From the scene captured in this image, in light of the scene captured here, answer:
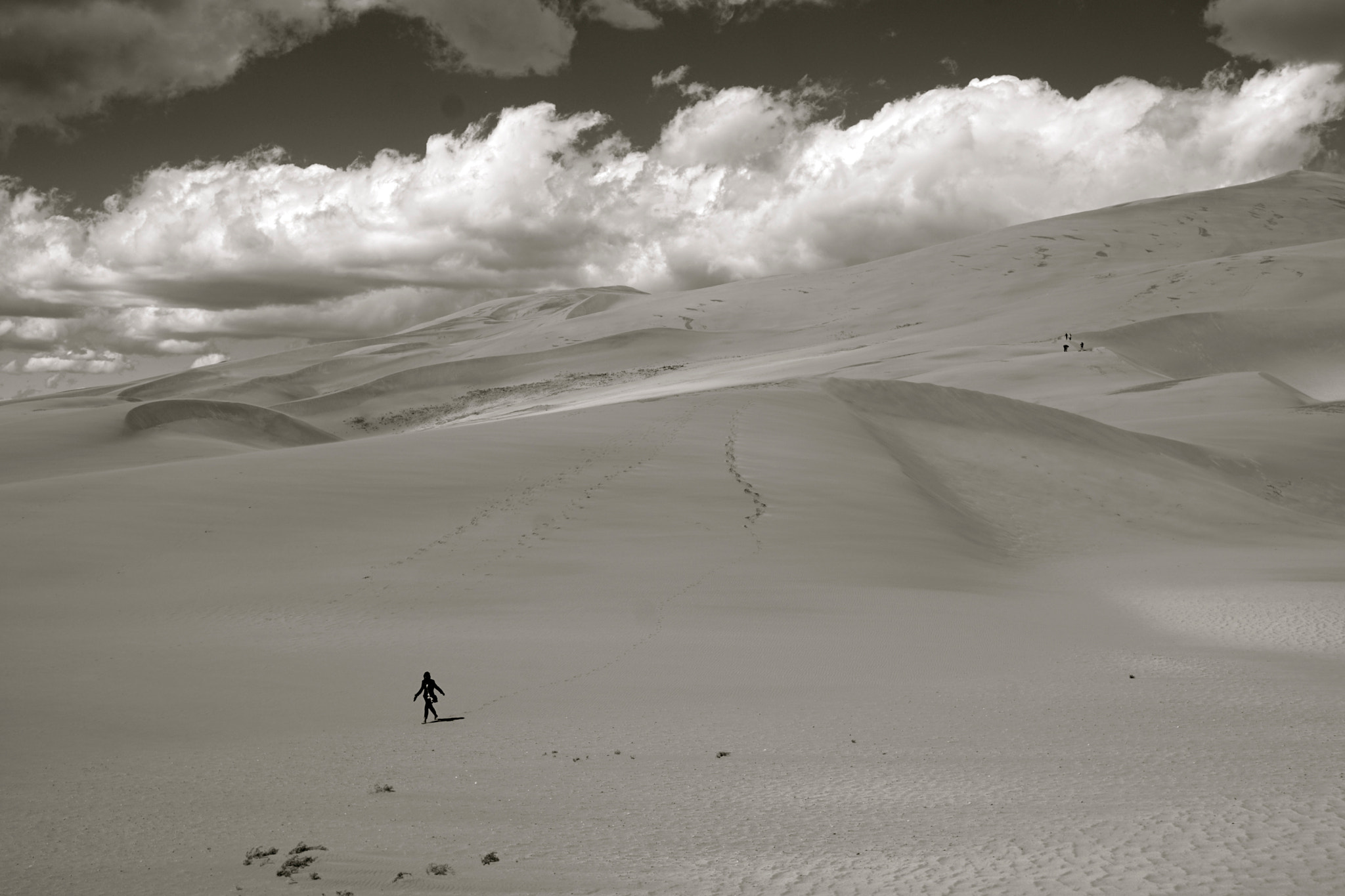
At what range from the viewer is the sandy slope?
5004mm

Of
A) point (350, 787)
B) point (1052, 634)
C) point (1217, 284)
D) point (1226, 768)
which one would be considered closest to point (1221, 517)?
point (1052, 634)

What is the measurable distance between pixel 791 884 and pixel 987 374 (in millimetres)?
37786

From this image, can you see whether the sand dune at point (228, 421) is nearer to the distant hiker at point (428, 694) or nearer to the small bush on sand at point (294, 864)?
the distant hiker at point (428, 694)

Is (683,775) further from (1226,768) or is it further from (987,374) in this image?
(987,374)

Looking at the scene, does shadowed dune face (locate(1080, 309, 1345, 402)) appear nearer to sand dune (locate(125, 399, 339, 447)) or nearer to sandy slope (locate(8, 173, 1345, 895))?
sandy slope (locate(8, 173, 1345, 895))

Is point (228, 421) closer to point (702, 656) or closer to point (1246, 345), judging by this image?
point (702, 656)

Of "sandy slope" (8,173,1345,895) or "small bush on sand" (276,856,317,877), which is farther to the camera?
"sandy slope" (8,173,1345,895)

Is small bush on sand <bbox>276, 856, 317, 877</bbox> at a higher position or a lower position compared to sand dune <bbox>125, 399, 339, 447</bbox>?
lower

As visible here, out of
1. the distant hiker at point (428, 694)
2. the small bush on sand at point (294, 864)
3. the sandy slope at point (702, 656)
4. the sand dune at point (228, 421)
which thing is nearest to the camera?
the small bush on sand at point (294, 864)

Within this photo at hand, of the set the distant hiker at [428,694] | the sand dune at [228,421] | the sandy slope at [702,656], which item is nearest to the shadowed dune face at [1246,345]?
the sandy slope at [702,656]

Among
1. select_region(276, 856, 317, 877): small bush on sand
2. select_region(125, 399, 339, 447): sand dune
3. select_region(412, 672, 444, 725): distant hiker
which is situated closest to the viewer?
select_region(276, 856, 317, 877): small bush on sand

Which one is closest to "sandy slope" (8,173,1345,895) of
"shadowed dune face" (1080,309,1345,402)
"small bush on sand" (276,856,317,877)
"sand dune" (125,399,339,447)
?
"small bush on sand" (276,856,317,877)

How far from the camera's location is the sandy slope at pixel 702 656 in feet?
16.4

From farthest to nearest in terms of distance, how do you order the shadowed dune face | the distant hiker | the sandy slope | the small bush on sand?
1. the shadowed dune face
2. the distant hiker
3. the sandy slope
4. the small bush on sand
